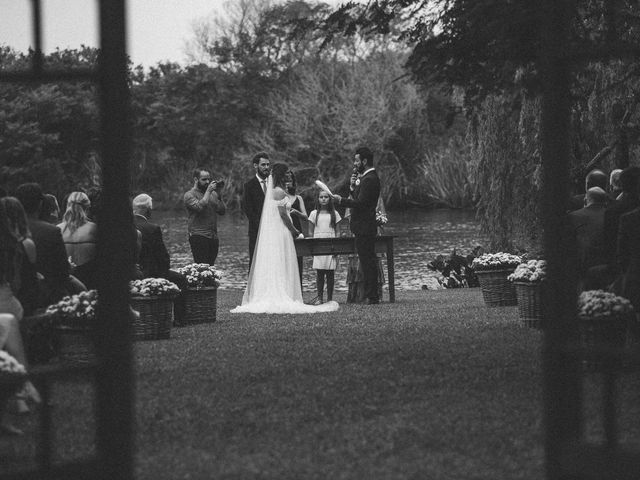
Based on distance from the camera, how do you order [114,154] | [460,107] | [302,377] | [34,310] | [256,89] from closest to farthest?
[114,154] < [302,377] < [34,310] < [460,107] < [256,89]

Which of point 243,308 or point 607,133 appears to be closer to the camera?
point 243,308

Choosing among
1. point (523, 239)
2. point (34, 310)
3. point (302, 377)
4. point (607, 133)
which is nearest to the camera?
point (302, 377)

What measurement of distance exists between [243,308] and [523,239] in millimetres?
7616

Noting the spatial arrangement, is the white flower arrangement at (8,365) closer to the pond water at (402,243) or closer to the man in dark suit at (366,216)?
the man in dark suit at (366,216)

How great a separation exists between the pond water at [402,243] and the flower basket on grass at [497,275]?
782 cm

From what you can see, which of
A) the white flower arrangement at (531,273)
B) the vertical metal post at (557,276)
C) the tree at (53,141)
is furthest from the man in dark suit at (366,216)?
the tree at (53,141)

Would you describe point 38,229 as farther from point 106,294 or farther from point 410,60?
point 106,294

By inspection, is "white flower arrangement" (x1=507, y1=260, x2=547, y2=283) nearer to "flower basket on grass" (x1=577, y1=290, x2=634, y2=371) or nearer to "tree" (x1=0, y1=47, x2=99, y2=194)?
"flower basket on grass" (x1=577, y1=290, x2=634, y2=371)

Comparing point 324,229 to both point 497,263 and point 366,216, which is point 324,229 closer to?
point 366,216

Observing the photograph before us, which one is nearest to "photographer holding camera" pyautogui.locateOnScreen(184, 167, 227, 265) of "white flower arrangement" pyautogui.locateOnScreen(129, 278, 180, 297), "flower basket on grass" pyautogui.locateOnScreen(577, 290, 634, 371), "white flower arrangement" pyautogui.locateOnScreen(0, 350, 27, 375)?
"white flower arrangement" pyautogui.locateOnScreen(129, 278, 180, 297)

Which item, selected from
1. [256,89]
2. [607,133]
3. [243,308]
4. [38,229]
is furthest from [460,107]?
[256,89]

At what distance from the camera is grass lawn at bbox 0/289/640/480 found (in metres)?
5.55

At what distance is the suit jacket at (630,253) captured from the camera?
8289 millimetres

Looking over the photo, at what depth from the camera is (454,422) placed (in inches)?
254
